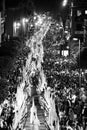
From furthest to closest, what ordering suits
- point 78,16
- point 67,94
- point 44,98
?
point 78,16, point 44,98, point 67,94

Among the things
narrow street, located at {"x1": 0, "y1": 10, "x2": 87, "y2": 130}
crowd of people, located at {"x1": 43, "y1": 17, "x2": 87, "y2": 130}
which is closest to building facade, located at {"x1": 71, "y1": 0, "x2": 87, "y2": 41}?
narrow street, located at {"x1": 0, "y1": 10, "x2": 87, "y2": 130}

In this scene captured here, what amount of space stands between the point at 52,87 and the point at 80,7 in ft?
146

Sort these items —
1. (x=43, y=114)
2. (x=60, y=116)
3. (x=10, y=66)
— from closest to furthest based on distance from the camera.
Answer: (x=60, y=116), (x=43, y=114), (x=10, y=66)

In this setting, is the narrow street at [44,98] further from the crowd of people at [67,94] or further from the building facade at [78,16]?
the building facade at [78,16]

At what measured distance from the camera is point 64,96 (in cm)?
2214

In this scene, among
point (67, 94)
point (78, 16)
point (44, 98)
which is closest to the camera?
point (67, 94)

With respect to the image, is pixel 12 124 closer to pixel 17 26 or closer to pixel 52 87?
pixel 52 87

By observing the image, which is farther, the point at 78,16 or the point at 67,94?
the point at 78,16

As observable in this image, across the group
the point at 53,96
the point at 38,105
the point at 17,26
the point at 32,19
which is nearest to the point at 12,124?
the point at 38,105

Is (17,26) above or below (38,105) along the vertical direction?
above

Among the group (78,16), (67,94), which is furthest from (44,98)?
(78,16)

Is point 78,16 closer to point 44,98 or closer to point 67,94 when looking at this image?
point 44,98

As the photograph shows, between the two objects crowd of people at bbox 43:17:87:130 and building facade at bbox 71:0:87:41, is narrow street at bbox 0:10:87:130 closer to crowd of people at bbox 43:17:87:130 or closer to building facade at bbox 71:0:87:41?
crowd of people at bbox 43:17:87:130

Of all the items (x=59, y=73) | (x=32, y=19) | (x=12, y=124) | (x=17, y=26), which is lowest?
(x=12, y=124)
